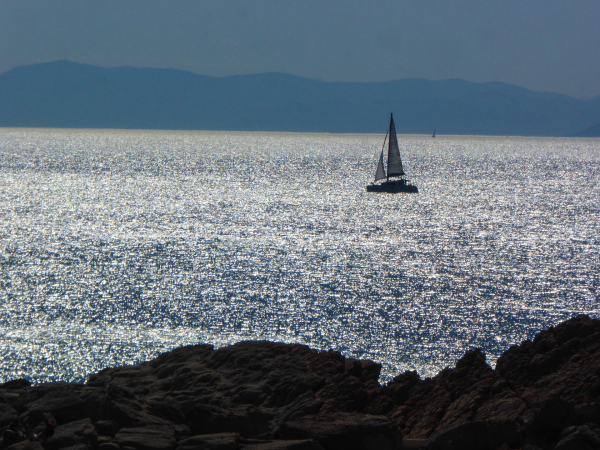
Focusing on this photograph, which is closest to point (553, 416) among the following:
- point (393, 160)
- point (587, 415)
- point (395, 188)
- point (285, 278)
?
point (587, 415)

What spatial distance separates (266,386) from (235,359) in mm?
3688

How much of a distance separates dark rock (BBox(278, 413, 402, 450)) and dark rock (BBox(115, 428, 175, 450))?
132 inches

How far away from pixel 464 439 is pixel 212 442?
729cm

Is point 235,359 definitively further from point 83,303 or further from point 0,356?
point 83,303

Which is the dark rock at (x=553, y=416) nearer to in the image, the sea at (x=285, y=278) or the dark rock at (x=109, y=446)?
the dark rock at (x=109, y=446)

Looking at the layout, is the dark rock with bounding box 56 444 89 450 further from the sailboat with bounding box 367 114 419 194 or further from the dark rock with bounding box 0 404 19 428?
the sailboat with bounding box 367 114 419 194

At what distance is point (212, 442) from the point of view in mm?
17656

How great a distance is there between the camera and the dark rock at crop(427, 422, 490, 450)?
720 inches

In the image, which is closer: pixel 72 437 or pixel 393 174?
pixel 72 437

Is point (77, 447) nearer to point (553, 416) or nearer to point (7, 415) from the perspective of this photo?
point (7, 415)

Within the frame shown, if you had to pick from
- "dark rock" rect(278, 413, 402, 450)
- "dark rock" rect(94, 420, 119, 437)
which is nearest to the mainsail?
"dark rock" rect(278, 413, 402, 450)

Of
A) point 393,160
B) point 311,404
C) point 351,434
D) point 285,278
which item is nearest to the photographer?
point 351,434

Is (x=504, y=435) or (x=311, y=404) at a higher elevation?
(x=504, y=435)

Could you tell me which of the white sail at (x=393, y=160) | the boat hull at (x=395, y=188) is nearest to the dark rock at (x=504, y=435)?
the white sail at (x=393, y=160)
